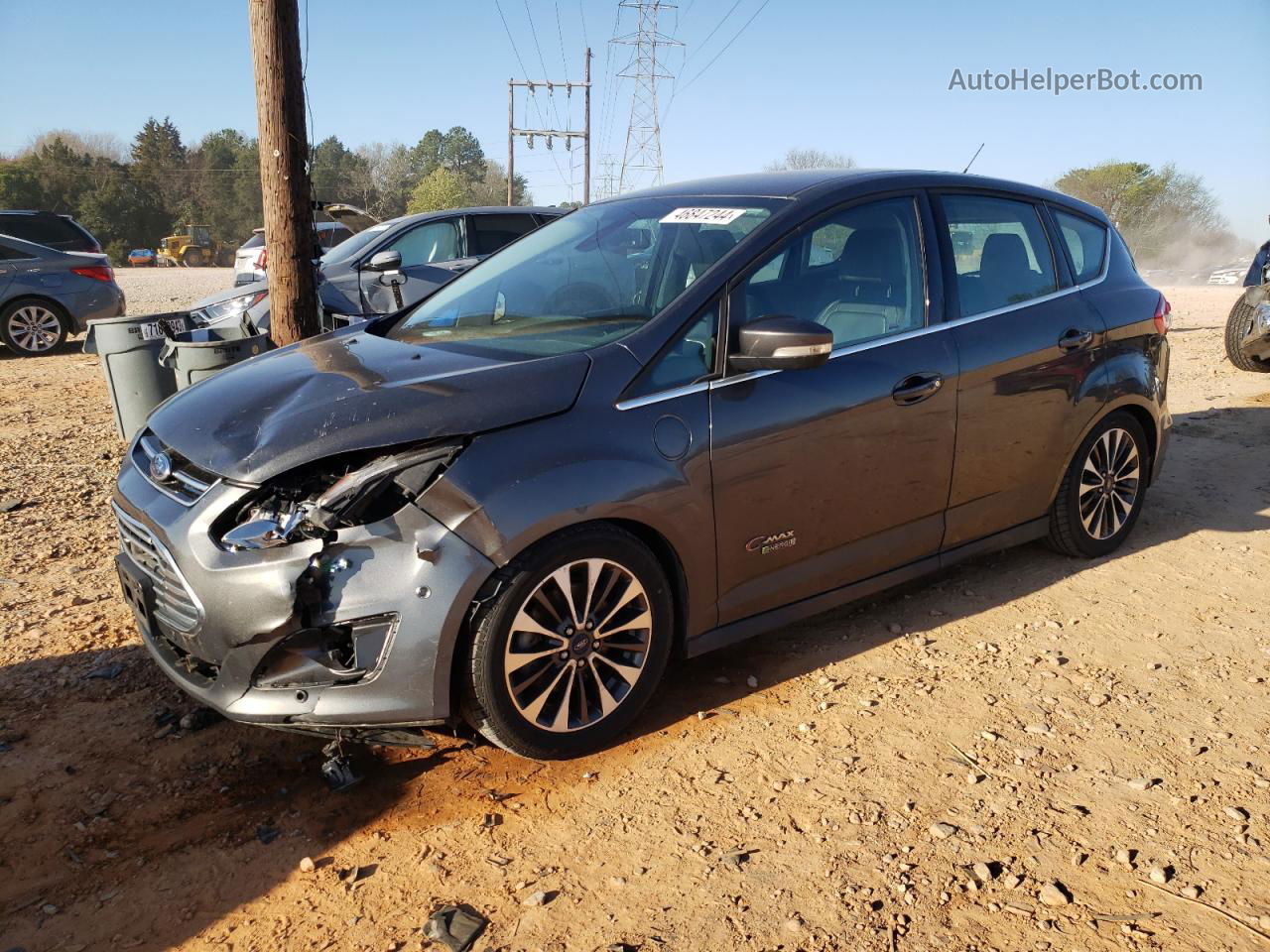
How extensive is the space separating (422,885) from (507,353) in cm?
175

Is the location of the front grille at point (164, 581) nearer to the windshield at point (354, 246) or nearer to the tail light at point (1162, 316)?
the tail light at point (1162, 316)

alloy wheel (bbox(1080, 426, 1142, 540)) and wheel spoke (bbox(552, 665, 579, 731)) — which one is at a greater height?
alloy wheel (bbox(1080, 426, 1142, 540))

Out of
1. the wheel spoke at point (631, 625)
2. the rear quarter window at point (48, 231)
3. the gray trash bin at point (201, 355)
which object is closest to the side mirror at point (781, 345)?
the wheel spoke at point (631, 625)

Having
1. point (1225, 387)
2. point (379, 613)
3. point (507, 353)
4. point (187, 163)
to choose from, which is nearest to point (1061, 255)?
point (507, 353)

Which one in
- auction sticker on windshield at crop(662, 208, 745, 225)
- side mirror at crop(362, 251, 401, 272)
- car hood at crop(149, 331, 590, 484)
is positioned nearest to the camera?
car hood at crop(149, 331, 590, 484)

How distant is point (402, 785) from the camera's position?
3.14 m

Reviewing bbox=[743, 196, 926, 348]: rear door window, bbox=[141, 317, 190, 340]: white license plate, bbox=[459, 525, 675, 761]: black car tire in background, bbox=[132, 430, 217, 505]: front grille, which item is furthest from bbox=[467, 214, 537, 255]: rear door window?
bbox=[459, 525, 675, 761]: black car tire in background

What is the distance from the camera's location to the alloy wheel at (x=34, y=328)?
1260cm

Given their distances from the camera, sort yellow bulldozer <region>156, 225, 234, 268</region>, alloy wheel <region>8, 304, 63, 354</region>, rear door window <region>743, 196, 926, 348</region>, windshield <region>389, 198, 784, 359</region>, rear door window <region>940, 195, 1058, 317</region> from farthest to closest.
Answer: yellow bulldozer <region>156, 225, 234, 268</region> < alloy wheel <region>8, 304, 63, 354</region> < rear door window <region>940, 195, 1058, 317</region> < rear door window <region>743, 196, 926, 348</region> < windshield <region>389, 198, 784, 359</region>

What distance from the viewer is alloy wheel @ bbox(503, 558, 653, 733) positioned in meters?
3.04

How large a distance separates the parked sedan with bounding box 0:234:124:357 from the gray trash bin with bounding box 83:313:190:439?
7479 millimetres

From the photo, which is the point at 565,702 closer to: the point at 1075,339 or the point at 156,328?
the point at 1075,339

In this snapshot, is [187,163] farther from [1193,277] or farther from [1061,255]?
[1061,255]

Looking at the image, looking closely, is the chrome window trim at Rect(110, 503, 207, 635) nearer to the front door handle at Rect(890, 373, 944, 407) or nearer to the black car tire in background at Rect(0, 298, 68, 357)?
the front door handle at Rect(890, 373, 944, 407)
